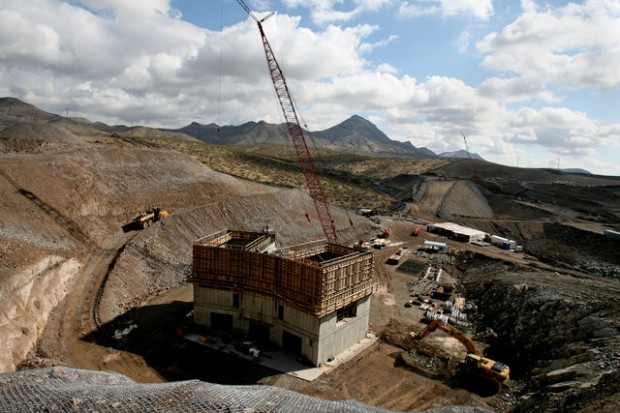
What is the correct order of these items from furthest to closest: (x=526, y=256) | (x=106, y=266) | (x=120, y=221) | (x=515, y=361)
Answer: (x=526, y=256), (x=120, y=221), (x=106, y=266), (x=515, y=361)

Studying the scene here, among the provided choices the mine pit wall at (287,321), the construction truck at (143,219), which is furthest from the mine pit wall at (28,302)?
the mine pit wall at (287,321)

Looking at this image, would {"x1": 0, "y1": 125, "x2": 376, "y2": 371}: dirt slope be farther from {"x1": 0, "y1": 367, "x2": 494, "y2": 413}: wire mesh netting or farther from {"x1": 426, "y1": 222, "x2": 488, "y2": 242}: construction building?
{"x1": 426, "y1": 222, "x2": 488, "y2": 242}: construction building

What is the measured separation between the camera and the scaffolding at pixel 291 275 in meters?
24.2

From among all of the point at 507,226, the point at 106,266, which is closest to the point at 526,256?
the point at 507,226

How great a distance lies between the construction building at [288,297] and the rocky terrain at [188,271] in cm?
229

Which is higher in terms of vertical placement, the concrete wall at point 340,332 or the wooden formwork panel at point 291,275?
the wooden formwork panel at point 291,275

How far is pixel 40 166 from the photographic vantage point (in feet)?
138

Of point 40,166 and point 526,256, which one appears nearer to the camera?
point 40,166

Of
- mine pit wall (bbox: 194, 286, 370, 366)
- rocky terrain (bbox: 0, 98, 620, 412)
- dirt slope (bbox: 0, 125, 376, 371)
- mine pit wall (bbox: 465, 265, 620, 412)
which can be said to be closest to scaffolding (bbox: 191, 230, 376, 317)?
mine pit wall (bbox: 194, 286, 370, 366)

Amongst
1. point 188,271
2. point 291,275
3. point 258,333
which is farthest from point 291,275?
point 188,271

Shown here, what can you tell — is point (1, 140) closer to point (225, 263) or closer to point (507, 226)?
point (225, 263)

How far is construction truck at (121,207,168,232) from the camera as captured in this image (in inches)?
1609

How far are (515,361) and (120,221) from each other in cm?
3727

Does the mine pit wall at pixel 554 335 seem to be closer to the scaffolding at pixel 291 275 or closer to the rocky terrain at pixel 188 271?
the rocky terrain at pixel 188 271
